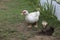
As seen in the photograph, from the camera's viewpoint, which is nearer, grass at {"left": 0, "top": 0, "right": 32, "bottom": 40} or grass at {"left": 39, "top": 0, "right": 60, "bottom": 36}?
grass at {"left": 0, "top": 0, "right": 32, "bottom": 40}

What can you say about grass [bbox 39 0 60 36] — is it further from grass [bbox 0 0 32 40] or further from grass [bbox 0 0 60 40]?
grass [bbox 0 0 32 40]

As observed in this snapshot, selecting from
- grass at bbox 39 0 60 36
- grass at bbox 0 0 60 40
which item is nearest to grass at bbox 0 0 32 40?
grass at bbox 0 0 60 40

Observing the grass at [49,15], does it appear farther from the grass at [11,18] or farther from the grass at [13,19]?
the grass at [11,18]

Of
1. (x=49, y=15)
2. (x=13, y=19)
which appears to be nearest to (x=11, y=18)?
(x=13, y=19)

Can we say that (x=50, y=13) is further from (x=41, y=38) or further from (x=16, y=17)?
(x=41, y=38)

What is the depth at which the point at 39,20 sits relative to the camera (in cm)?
605

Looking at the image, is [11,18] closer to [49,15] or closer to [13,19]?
[13,19]

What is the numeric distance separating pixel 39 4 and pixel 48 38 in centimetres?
280

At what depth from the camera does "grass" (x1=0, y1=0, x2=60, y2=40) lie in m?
4.98

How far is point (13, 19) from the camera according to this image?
620cm

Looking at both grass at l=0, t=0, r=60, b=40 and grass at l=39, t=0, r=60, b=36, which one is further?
grass at l=39, t=0, r=60, b=36

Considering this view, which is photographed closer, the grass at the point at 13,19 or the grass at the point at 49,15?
the grass at the point at 13,19

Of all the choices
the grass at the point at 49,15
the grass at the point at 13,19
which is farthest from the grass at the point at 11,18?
the grass at the point at 49,15

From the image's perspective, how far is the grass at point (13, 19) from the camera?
196 inches
